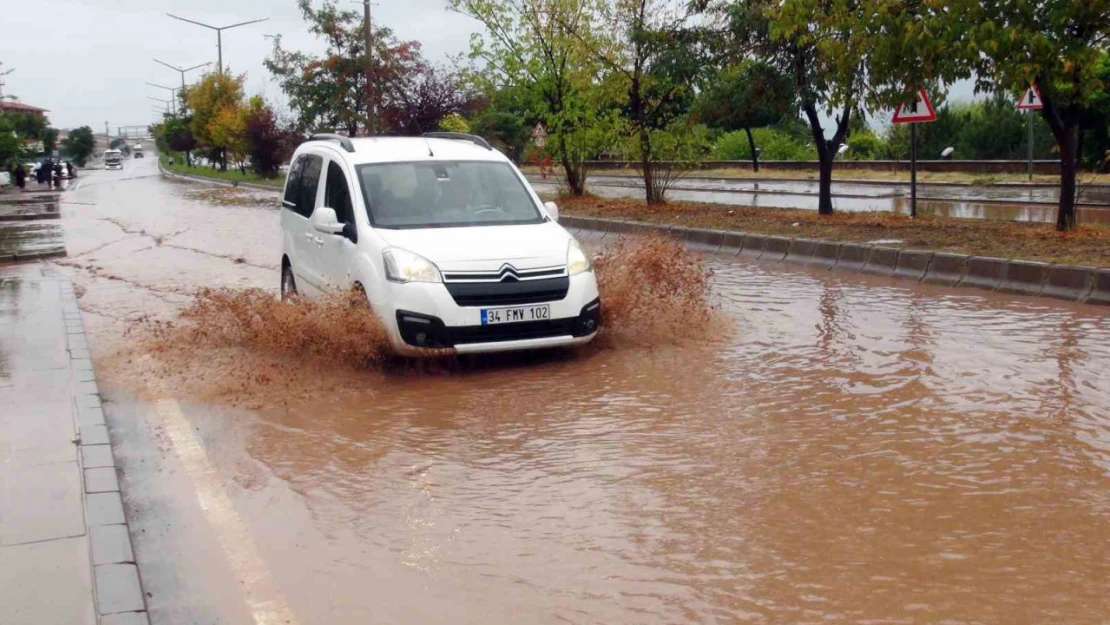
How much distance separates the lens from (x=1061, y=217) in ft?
46.5

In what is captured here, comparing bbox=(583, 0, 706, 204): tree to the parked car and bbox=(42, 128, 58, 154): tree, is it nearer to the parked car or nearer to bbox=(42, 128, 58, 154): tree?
the parked car

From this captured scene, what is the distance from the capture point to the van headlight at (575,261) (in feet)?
27.3

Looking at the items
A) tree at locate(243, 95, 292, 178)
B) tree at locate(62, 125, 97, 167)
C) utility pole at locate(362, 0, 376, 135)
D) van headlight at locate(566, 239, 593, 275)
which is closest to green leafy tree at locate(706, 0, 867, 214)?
van headlight at locate(566, 239, 593, 275)

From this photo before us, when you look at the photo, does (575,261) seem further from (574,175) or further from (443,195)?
(574,175)

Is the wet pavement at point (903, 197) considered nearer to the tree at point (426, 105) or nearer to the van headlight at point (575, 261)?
the tree at point (426, 105)

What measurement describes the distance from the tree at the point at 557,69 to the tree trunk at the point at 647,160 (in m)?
1.51

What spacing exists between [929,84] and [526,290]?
9.35m

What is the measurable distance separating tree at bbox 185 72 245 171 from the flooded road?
63208 mm

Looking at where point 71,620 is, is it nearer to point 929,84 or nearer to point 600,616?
point 600,616

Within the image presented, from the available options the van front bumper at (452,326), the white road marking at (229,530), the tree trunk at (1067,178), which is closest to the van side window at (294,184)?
the van front bumper at (452,326)

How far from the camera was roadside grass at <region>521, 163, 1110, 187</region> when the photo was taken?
28.4 m

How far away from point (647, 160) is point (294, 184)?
13011 millimetres

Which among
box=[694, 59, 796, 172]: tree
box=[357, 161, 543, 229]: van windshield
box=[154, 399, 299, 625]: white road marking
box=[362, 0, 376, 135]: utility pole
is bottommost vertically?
box=[154, 399, 299, 625]: white road marking

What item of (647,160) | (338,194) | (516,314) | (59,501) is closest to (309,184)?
(338,194)
